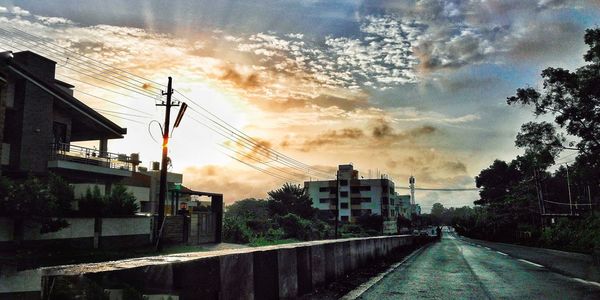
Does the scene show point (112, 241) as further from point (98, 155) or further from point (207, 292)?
point (207, 292)

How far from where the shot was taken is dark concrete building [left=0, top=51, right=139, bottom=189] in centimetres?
2664

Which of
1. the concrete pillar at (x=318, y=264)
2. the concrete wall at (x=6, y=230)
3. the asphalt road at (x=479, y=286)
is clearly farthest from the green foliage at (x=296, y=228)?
the concrete pillar at (x=318, y=264)

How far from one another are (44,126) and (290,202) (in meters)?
57.3

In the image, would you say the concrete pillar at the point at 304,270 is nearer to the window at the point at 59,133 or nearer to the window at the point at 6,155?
the window at the point at 6,155

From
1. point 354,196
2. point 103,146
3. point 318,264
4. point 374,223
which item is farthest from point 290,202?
point 318,264

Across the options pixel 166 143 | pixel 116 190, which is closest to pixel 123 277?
pixel 166 143

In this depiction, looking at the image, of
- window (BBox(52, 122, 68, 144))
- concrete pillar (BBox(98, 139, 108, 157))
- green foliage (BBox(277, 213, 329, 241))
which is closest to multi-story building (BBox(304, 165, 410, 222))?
green foliage (BBox(277, 213, 329, 241))

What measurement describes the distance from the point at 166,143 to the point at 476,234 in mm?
75466

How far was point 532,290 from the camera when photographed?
805 centimetres

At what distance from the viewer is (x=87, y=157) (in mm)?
30641

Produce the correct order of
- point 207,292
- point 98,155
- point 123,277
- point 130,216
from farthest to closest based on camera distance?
1. point 98,155
2. point 130,216
3. point 207,292
4. point 123,277

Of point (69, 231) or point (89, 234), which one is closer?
point (69, 231)

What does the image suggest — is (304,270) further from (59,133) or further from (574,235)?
(574,235)

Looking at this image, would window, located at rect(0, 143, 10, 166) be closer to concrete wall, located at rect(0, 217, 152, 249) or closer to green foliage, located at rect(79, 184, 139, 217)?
green foliage, located at rect(79, 184, 139, 217)
